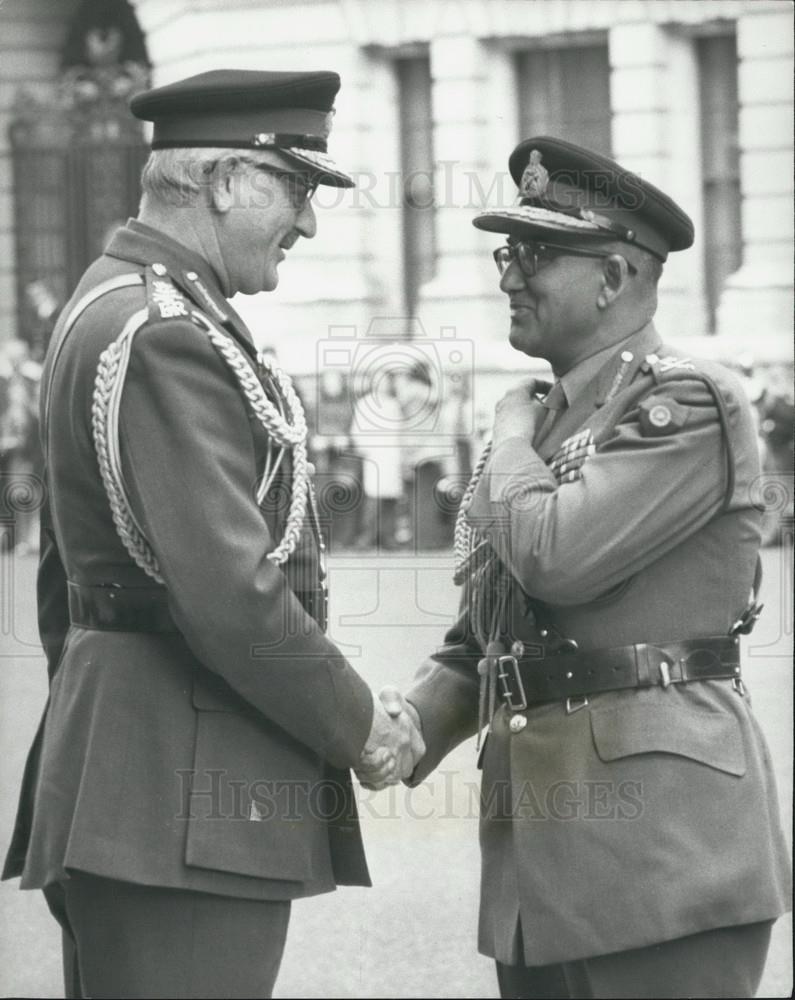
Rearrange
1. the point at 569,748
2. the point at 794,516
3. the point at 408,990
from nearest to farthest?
the point at 569,748, the point at 408,990, the point at 794,516

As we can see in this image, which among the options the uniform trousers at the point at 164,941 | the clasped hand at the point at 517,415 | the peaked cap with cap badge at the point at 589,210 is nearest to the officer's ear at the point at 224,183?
the peaked cap with cap badge at the point at 589,210

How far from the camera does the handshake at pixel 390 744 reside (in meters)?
3.31

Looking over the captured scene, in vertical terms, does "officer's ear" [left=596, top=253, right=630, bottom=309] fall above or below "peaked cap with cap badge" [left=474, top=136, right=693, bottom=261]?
below

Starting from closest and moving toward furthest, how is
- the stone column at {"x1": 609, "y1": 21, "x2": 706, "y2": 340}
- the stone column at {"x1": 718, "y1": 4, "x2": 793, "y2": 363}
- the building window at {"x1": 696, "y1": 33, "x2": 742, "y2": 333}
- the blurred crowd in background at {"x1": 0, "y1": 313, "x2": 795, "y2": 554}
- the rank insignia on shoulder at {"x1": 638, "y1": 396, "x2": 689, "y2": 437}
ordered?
the rank insignia on shoulder at {"x1": 638, "y1": 396, "x2": 689, "y2": 437}
the blurred crowd in background at {"x1": 0, "y1": 313, "x2": 795, "y2": 554}
the stone column at {"x1": 718, "y1": 4, "x2": 793, "y2": 363}
the stone column at {"x1": 609, "y1": 21, "x2": 706, "y2": 340}
the building window at {"x1": 696, "y1": 33, "x2": 742, "y2": 333}

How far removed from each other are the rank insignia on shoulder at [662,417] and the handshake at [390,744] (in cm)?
71

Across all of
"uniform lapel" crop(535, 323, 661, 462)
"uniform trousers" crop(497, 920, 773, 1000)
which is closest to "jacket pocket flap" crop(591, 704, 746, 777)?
"uniform trousers" crop(497, 920, 773, 1000)

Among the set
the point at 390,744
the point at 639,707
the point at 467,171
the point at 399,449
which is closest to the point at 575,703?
the point at 639,707

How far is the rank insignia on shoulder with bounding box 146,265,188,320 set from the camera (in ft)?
10.2

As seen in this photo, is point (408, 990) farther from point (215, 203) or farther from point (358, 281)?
point (358, 281)

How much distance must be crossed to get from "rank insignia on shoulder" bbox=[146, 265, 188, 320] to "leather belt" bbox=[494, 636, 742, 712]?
90cm

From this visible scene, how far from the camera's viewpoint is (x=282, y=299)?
14.9 meters

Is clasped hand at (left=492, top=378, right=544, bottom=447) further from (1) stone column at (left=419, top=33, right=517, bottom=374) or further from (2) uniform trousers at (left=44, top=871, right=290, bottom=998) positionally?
(1) stone column at (left=419, top=33, right=517, bottom=374)

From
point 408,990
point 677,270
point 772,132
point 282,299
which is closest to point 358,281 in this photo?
point 282,299

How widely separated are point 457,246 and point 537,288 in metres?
11.3
